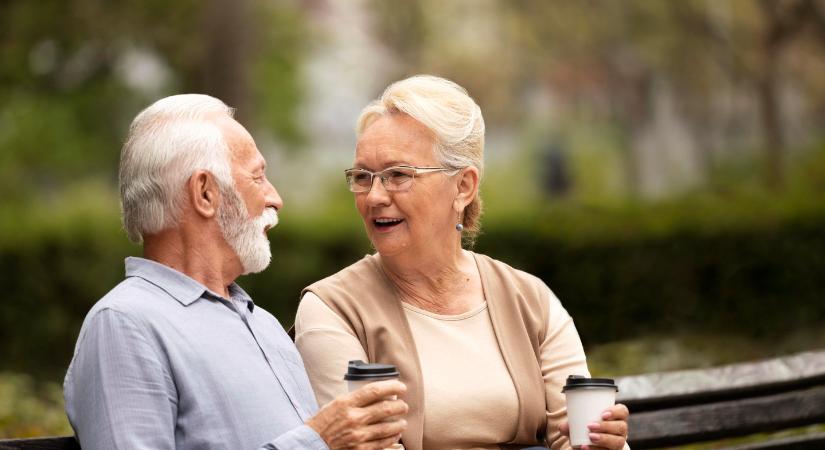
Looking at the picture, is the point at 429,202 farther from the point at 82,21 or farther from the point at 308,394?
the point at 82,21

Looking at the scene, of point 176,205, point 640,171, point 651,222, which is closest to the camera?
point 176,205

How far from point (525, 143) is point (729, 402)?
17.4 m

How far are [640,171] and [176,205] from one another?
18287 mm

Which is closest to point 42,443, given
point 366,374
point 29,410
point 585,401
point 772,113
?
point 366,374

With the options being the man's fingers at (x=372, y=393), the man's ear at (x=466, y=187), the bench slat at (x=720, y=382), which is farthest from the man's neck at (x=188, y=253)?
the bench slat at (x=720, y=382)

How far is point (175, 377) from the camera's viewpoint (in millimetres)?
2664

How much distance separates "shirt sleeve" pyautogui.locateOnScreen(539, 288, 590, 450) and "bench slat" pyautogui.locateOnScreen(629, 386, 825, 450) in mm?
537

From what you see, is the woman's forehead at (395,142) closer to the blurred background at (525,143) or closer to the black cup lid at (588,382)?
the black cup lid at (588,382)

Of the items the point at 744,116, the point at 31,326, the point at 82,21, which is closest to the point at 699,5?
the point at 744,116

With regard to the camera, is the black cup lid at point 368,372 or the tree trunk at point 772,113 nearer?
the black cup lid at point 368,372

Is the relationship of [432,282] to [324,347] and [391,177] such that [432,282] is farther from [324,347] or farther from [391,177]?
[324,347]

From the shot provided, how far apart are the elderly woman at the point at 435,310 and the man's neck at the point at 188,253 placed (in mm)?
417

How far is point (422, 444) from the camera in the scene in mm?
3252

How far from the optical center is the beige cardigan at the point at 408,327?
3.29 metres
